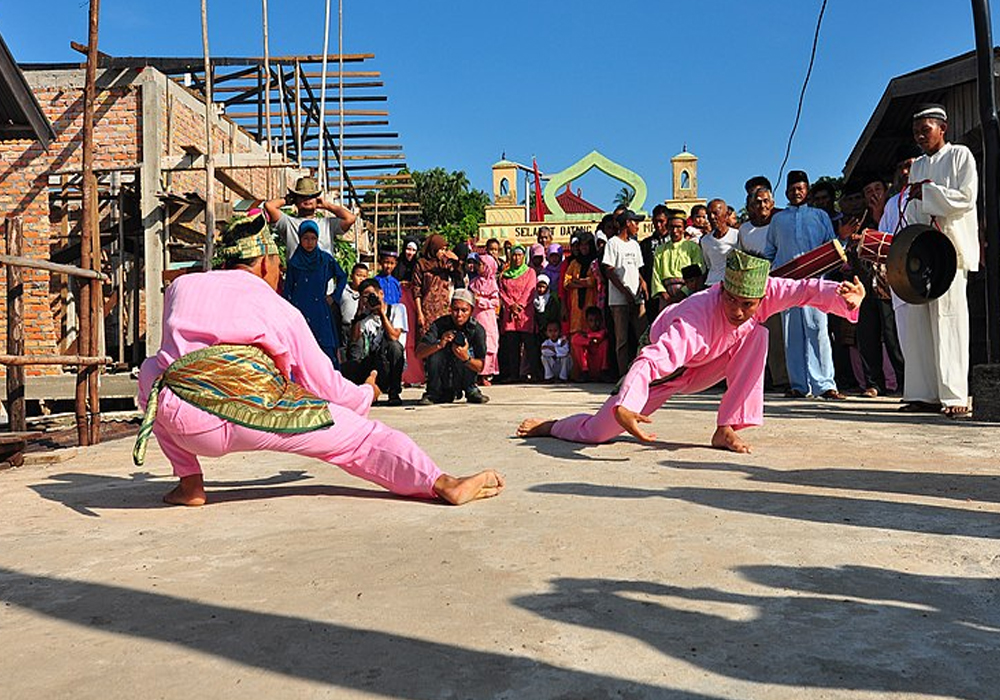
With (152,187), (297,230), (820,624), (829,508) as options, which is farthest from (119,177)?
(820,624)

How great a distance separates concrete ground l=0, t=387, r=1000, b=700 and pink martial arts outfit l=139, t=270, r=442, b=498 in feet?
0.60

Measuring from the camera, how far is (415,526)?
131 inches

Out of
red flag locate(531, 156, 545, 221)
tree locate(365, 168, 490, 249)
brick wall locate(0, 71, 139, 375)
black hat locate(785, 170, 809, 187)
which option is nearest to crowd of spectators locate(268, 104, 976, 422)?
black hat locate(785, 170, 809, 187)

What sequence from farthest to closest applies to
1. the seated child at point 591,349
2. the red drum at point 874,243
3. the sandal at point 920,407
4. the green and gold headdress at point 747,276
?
the seated child at point 591,349 → the sandal at point 920,407 → the red drum at point 874,243 → the green and gold headdress at point 747,276

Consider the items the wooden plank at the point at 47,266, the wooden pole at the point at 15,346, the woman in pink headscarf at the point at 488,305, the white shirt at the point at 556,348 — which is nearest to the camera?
the wooden plank at the point at 47,266

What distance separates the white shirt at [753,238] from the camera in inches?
337

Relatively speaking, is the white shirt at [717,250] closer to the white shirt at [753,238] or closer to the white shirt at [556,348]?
the white shirt at [753,238]

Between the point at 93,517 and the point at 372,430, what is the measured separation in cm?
116

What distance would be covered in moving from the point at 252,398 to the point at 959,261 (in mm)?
5200

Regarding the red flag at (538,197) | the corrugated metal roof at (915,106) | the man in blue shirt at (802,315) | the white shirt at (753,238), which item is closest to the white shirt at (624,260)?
the white shirt at (753,238)

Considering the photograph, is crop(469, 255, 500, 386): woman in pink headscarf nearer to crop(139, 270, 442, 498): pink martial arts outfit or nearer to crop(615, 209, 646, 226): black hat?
crop(615, 209, 646, 226): black hat

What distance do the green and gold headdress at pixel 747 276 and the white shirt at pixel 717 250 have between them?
464 cm

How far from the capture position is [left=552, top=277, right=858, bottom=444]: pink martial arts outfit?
15.4ft

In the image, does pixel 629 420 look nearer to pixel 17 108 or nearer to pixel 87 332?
pixel 87 332
